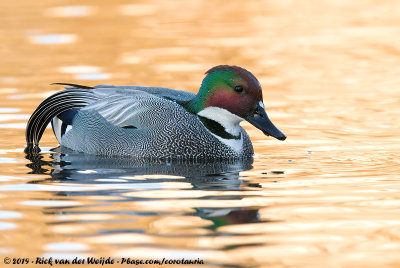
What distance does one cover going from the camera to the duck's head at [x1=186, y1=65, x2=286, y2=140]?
10.3 meters

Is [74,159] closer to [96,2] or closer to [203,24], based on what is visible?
[203,24]

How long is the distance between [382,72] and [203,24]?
7.54 m

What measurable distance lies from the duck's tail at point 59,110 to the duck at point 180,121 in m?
0.21

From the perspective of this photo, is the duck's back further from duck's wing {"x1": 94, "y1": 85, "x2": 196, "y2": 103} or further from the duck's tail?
Result: the duck's tail

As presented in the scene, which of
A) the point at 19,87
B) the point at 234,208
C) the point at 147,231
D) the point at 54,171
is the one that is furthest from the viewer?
the point at 19,87

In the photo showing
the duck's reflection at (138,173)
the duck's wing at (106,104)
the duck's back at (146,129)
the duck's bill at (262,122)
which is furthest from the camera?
the duck's wing at (106,104)

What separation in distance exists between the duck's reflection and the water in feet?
0.07

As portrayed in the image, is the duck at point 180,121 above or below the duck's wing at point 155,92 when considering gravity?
below

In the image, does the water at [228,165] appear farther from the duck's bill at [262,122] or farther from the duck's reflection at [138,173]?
the duck's bill at [262,122]

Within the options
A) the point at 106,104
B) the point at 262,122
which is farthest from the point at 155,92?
the point at 262,122

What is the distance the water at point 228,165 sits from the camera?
23.5 ft

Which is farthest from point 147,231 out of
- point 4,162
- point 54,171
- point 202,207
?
point 4,162

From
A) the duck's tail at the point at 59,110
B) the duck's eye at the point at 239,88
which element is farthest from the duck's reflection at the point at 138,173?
the duck's eye at the point at 239,88

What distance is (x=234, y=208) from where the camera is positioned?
8.26 m
